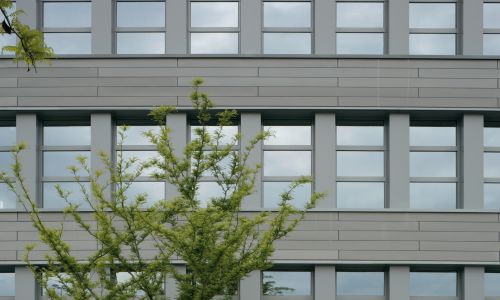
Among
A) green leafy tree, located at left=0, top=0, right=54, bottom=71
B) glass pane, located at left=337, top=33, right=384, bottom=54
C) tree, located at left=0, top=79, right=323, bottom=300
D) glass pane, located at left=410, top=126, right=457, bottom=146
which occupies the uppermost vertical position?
glass pane, located at left=337, top=33, right=384, bottom=54

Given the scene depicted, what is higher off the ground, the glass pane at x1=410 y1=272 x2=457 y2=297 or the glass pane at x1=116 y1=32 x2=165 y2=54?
the glass pane at x1=116 y1=32 x2=165 y2=54

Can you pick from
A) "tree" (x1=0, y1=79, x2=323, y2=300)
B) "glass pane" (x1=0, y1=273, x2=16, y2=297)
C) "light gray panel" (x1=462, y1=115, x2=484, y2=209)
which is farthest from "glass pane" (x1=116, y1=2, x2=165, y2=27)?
"light gray panel" (x1=462, y1=115, x2=484, y2=209)

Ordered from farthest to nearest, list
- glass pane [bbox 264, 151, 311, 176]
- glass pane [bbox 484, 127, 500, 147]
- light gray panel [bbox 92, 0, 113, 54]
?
glass pane [bbox 484, 127, 500, 147] → glass pane [bbox 264, 151, 311, 176] → light gray panel [bbox 92, 0, 113, 54]

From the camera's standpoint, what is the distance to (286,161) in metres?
19.3

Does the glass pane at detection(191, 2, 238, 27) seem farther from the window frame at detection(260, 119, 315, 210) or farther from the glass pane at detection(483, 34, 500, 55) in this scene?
the glass pane at detection(483, 34, 500, 55)

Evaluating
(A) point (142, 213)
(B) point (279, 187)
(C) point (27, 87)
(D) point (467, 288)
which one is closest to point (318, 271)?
(B) point (279, 187)

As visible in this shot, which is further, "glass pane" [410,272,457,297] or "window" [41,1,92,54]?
"window" [41,1,92,54]

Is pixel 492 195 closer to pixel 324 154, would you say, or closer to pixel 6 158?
pixel 324 154

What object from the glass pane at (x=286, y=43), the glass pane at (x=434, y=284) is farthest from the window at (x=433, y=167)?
the glass pane at (x=286, y=43)

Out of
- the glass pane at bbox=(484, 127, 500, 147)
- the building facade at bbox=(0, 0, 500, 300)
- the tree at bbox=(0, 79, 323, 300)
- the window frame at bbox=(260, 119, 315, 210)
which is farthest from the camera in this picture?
the glass pane at bbox=(484, 127, 500, 147)

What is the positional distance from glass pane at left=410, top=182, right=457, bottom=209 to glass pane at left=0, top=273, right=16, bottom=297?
9.36m

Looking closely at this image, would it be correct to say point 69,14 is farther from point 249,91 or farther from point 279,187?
point 279,187

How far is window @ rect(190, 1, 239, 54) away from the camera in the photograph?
1952cm

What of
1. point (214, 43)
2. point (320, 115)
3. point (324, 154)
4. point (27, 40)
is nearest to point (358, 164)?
point (324, 154)
